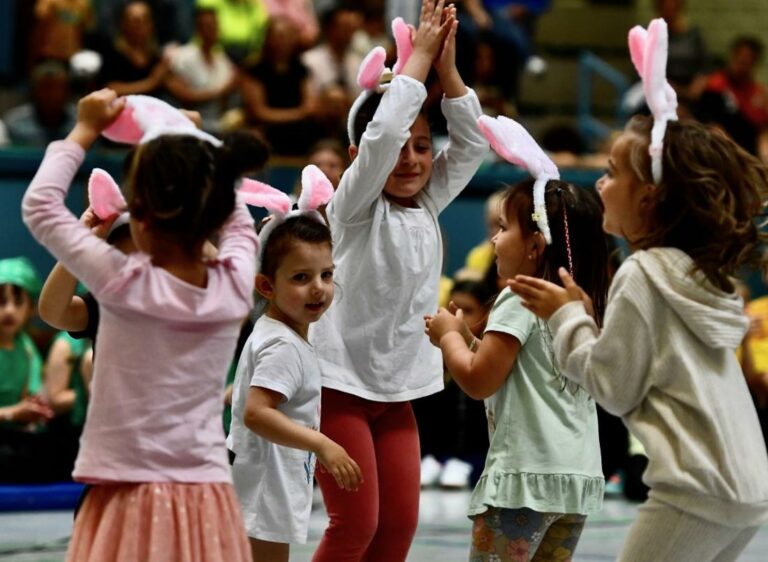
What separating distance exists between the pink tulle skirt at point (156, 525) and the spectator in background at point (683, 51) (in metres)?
8.29

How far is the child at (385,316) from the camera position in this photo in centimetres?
372

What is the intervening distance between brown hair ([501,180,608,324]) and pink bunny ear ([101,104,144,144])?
107cm

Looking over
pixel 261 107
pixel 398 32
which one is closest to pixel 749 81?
pixel 261 107

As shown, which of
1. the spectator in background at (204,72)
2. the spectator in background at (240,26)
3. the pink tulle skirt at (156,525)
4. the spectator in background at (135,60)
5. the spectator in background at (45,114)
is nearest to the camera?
the pink tulle skirt at (156,525)

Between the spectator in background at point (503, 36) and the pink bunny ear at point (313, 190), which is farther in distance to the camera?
the spectator in background at point (503, 36)

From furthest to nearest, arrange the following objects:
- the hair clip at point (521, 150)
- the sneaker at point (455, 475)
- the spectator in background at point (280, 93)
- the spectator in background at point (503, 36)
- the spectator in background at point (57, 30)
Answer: the spectator in background at point (503, 36) < the spectator in background at point (57, 30) < the spectator in background at point (280, 93) < the sneaker at point (455, 475) < the hair clip at point (521, 150)

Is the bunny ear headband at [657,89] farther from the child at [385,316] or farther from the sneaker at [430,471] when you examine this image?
the sneaker at [430,471]

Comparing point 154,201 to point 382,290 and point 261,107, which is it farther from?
point 261,107

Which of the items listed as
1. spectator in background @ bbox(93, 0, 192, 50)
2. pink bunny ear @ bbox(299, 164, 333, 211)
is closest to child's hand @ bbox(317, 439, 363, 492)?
pink bunny ear @ bbox(299, 164, 333, 211)

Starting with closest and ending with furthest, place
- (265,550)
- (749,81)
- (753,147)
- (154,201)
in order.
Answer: (154,201)
(265,550)
(753,147)
(749,81)

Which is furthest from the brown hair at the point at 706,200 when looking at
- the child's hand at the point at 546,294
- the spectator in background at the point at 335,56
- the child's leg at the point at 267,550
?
the spectator in background at the point at 335,56

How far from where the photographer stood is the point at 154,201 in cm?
280

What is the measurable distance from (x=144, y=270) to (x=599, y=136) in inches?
334

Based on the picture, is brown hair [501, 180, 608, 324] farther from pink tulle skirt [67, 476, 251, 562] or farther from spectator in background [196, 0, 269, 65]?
spectator in background [196, 0, 269, 65]
